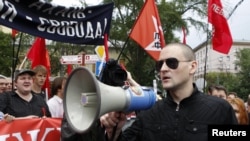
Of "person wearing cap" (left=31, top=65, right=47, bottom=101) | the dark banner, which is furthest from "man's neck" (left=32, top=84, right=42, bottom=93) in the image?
the dark banner

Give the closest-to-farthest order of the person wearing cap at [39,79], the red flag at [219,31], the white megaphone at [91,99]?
the white megaphone at [91,99] → the person wearing cap at [39,79] → the red flag at [219,31]

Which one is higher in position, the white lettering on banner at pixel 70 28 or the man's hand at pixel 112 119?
the white lettering on banner at pixel 70 28

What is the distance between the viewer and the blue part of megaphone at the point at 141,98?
6.74 ft

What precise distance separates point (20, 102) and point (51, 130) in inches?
19.8

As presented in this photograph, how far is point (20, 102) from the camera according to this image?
4191mm

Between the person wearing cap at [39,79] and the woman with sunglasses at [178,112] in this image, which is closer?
the woman with sunglasses at [178,112]

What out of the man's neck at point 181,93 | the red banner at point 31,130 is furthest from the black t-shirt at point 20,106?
the man's neck at point 181,93

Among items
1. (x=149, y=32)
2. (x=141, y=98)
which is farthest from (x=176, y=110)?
(x=149, y=32)

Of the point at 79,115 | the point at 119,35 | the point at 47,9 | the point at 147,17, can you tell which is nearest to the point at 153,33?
the point at 147,17

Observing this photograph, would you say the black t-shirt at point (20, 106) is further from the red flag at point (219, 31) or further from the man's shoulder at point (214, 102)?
the red flag at point (219, 31)

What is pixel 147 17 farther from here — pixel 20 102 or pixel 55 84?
pixel 20 102

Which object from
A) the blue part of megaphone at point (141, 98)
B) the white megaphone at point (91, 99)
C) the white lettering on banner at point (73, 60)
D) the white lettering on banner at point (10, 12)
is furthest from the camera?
the white lettering on banner at point (73, 60)

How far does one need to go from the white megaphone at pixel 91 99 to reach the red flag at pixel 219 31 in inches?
203

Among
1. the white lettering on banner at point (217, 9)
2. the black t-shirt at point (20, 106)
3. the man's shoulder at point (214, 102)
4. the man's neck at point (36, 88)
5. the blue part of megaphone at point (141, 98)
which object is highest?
the white lettering on banner at point (217, 9)
